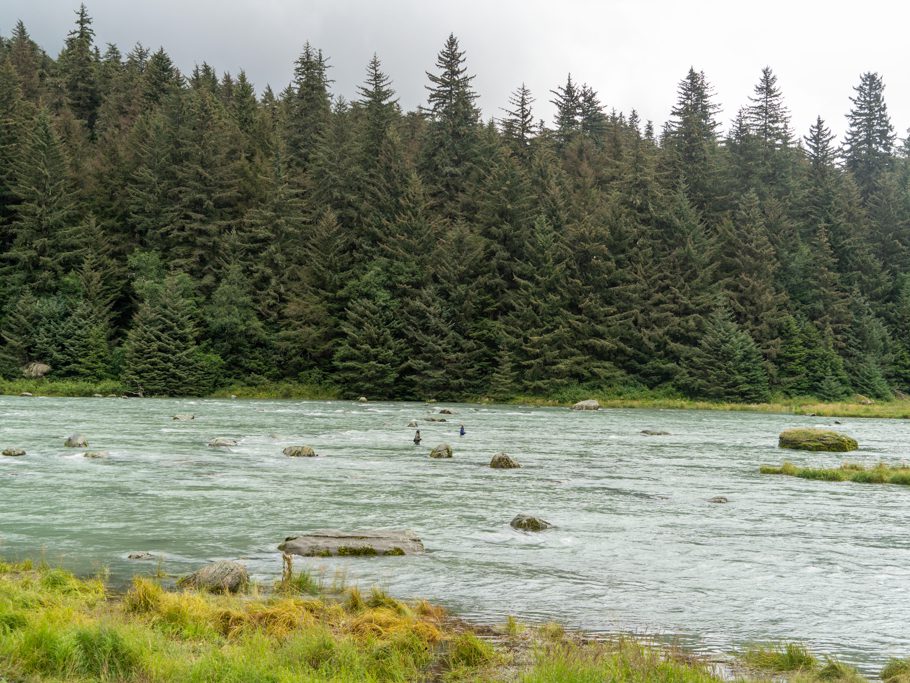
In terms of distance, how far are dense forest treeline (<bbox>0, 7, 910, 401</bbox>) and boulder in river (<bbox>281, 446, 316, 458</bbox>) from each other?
126ft

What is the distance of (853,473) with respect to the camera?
2748 cm

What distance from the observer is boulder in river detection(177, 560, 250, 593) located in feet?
40.9

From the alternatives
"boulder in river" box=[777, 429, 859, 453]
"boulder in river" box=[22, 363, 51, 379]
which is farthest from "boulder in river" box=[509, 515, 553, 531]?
"boulder in river" box=[22, 363, 51, 379]

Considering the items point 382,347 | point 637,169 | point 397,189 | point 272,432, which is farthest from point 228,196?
point 272,432

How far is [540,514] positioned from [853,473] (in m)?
13.2

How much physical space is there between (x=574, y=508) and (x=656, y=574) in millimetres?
6621

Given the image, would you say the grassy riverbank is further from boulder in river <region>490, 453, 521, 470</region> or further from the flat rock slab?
the flat rock slab

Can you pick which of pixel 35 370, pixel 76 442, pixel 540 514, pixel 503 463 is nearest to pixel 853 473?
pixel 503 463

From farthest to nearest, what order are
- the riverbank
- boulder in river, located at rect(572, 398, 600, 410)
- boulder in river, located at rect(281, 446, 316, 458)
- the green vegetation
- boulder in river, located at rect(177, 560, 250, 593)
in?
boulder in river, located at rect(572, 398, 600, 410) < boulder in river, located at rect(281, 446, 316, 458) < the green vegetation < boulder in river, located at rect(177, 560, 250, 593) < the riverbank

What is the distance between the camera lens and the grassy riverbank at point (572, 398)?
63812 mm

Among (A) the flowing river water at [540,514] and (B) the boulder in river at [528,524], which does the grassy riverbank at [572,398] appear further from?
(B) the boulder in river at [528,524]

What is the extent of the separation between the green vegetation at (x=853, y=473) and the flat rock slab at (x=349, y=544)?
1660cm

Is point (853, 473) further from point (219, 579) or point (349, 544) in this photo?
point (219, 579)

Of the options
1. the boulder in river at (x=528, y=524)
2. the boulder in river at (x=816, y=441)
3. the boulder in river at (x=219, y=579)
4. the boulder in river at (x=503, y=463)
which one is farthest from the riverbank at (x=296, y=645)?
the boulder in river at (x=816, y=441)
